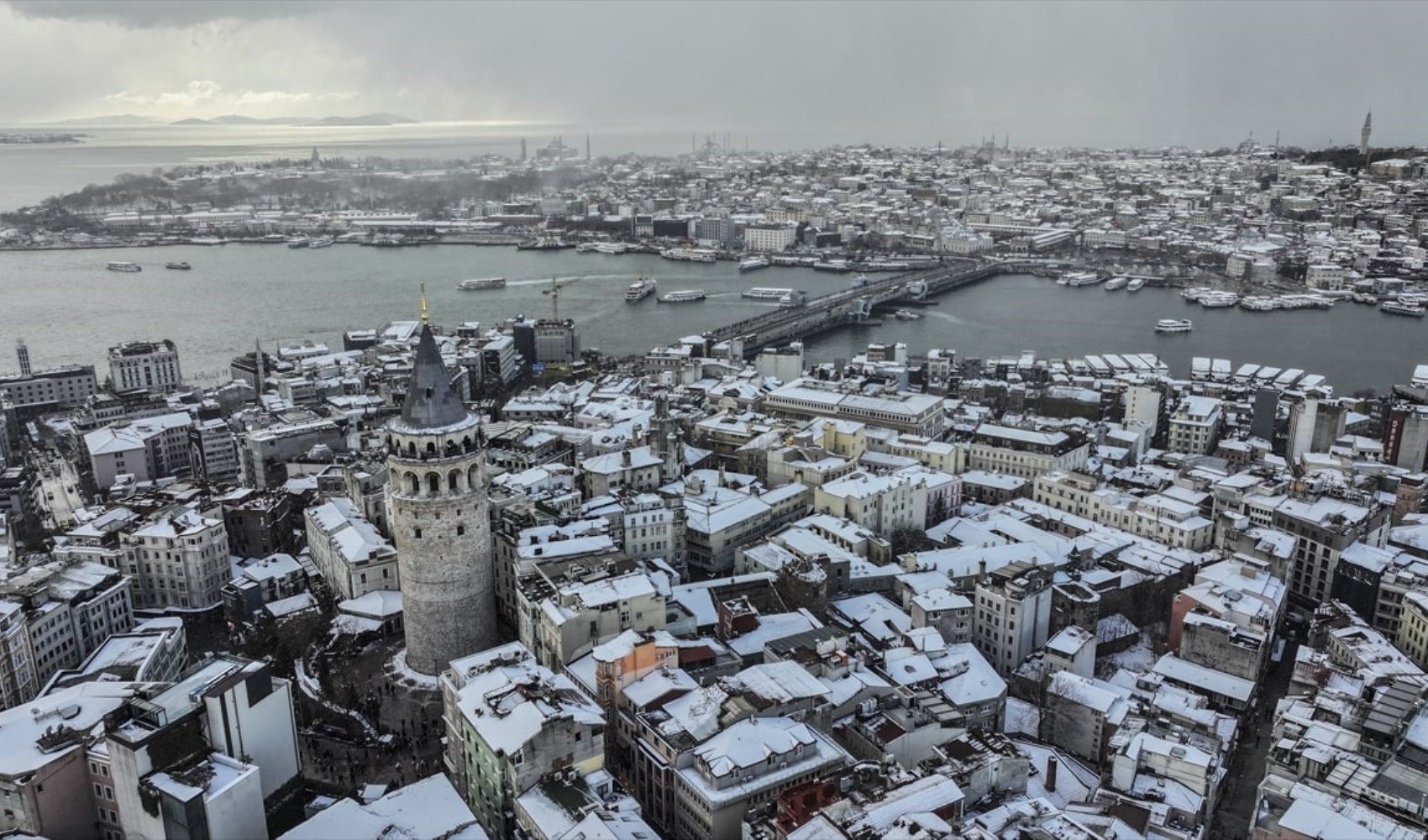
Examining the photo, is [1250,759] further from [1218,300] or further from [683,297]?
[1218,300]

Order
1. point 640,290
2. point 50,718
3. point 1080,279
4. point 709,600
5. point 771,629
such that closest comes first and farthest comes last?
point 50,718 < point 771,629 < point 709,600 < point 640,290 < point 1080,279

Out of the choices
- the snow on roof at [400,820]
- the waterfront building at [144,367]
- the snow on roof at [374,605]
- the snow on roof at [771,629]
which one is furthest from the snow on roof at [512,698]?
the waterfront building at [144,367]

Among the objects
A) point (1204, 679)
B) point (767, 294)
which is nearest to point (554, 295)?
point (767, 294)

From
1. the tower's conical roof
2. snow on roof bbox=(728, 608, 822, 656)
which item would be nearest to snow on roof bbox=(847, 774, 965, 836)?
snow on roof bbox=(728, 608, 822, 656)

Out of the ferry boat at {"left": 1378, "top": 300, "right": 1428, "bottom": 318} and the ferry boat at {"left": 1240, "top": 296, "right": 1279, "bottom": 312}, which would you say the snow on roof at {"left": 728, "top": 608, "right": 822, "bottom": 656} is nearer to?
the ferry boat at {"left": 1240, "top": 296, "right": 1279, "bottom": 312}

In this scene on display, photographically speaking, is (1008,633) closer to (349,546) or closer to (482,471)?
(482,471)

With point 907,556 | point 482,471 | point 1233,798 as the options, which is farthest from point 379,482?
point 1233,798

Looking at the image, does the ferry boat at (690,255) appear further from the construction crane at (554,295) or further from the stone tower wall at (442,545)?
the stone tower wall at (442,545)
